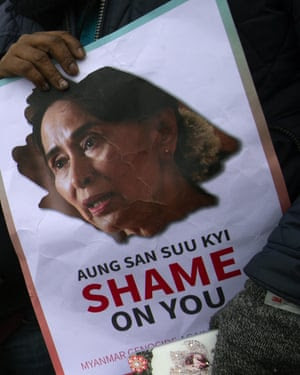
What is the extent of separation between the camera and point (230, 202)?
0.67 metres

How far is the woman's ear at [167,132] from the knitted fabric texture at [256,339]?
182mm

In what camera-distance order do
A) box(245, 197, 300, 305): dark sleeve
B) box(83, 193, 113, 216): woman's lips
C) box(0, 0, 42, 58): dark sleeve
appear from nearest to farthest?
1. box(245, 197, 300, 305): dark sleeve
2. box(83, 193, 113, 216): woman's lips
3. box(0, 0, 42, 58): dark sleeve

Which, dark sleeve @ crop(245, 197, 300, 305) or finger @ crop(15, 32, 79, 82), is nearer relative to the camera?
dark sleeve @ crop(245, 197, 300, 305)

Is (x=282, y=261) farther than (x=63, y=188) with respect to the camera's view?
No

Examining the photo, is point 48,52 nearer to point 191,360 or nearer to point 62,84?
point 62,84

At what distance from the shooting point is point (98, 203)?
69cm

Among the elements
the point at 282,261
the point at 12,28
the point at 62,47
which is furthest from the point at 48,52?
the point at 282,261

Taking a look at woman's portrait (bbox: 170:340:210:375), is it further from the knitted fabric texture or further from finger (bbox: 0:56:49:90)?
finger (bbox: 0:56:49:90)

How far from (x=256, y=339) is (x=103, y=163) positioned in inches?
10.5

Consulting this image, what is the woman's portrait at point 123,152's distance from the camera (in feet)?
2.19

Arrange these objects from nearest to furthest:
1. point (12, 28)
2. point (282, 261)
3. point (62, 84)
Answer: point (282, 261) < point (62, 84) < point (12, 28)

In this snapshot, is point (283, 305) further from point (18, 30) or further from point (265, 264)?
point (18, 30)

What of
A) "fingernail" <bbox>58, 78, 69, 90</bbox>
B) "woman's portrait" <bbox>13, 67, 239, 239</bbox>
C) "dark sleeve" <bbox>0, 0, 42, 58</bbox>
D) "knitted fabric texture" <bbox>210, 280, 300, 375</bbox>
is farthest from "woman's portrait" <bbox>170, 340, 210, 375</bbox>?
"dark sleeve" <bbox>0, 0, 42, 58</bbox>

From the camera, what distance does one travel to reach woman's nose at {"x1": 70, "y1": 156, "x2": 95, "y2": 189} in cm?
69
